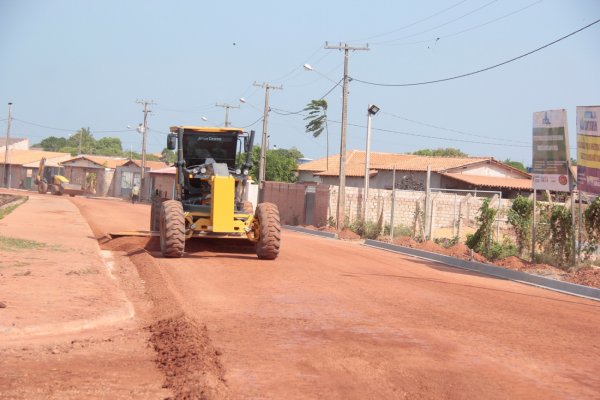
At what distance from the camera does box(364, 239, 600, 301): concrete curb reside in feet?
54.5

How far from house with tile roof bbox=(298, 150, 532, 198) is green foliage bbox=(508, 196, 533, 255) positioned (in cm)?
2375

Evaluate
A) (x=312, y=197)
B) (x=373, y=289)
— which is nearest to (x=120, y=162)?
(x=312, y=197)

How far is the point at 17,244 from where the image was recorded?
Answer: 17359mm

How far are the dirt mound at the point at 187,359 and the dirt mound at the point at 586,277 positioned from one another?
11.4 m

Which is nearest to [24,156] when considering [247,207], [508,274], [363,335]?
[247,207]

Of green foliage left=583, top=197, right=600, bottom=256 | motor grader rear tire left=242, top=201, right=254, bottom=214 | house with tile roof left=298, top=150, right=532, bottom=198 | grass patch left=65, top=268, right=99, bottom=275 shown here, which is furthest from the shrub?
house with tile roof left=298, top=150, right=532, bottom=198

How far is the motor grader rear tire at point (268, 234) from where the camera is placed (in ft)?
58.1

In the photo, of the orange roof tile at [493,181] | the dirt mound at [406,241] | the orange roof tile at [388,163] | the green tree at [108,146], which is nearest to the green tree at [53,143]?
the green tree at [108,146]

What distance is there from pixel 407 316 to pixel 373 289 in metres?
3.04

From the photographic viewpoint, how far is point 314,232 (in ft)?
122

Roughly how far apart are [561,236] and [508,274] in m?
2.42

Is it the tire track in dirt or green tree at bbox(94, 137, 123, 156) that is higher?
green tree at bbox(94, 137, 123, 156)

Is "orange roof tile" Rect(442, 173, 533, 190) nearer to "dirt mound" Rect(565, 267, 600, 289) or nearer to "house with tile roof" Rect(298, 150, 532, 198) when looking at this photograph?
"house with tile roof" Rect(298, 150, 532, 198)

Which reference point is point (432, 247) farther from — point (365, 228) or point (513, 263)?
point (365, 228)
